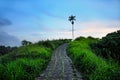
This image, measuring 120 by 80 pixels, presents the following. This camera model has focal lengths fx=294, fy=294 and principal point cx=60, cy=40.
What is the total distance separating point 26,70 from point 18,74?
100 inches

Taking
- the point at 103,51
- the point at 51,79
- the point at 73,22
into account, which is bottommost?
the point at 51,79

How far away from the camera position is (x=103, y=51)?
48.0 metres

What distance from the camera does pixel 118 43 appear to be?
163 ft

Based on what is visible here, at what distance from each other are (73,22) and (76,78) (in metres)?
83.1

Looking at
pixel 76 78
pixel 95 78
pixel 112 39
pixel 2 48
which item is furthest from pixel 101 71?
pixel 2 48

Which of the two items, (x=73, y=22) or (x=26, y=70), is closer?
(x=26, y=70)

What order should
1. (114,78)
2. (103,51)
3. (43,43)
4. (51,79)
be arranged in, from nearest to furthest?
(114,78) < (51,79) < (103,51) < (43,43)

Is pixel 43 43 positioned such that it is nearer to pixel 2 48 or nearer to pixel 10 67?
pixel 2 48

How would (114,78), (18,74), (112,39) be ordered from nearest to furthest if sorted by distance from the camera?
(114,78), (18,74), (112,39)

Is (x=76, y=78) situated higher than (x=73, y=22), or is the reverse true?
(x=73, y=22)

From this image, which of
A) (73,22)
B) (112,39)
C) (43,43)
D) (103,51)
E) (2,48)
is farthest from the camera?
(73,22)

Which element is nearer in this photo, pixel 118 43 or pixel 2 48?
pixel 118 43

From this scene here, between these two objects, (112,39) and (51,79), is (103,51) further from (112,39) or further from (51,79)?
(51,79)

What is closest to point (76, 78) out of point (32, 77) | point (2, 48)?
point (32, 77)
